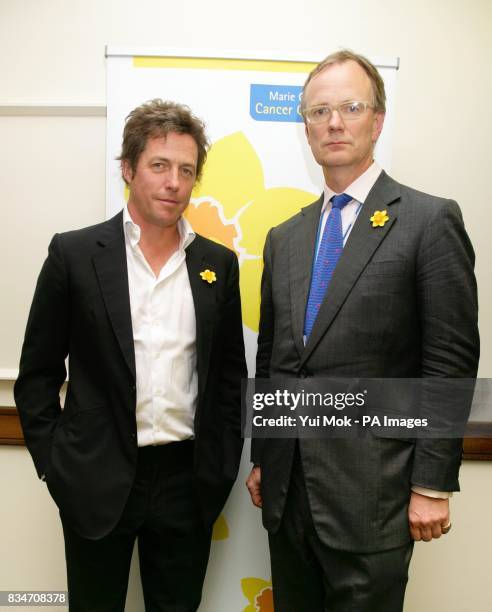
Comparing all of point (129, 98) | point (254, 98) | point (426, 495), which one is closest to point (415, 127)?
point (254, 98)

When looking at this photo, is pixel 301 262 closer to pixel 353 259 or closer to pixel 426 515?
pixel 353 259

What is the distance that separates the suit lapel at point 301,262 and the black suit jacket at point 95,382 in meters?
0.27

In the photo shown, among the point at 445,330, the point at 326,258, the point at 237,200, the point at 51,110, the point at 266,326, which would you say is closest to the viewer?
the point at 445,330

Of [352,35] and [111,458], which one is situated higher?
[352,35]

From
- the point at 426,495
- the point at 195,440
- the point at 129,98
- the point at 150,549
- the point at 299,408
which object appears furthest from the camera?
the point at 129,98

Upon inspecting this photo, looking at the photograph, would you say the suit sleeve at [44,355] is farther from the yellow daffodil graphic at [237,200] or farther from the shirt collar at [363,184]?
the shirt collar at [363,184]

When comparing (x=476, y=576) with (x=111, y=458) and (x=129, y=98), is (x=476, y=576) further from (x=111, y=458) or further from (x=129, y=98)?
(x=129, y=98)

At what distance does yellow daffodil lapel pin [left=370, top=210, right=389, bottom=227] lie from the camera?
127 cm

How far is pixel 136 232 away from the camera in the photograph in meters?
1.50

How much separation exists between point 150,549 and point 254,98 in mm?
1665

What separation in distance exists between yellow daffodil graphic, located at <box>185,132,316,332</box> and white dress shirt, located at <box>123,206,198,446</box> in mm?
457

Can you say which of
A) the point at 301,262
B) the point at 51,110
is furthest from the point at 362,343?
the point at 51,110

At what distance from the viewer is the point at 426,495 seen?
1200 millimetres

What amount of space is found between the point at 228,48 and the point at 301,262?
119cm
